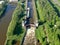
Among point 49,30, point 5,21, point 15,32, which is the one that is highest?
point 49,30

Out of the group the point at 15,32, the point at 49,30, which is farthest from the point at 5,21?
the point at 49,30

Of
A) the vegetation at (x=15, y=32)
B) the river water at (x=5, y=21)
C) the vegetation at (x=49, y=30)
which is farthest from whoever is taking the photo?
the river water at (x=5, y=21)

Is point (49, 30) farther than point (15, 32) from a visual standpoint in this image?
No

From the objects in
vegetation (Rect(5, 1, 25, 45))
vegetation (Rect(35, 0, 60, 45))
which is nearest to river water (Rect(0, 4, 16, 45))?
vegetation (Rect(5, 1, 25, 45))

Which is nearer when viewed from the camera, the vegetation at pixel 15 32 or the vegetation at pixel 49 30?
the vegetation at pixel 49 30

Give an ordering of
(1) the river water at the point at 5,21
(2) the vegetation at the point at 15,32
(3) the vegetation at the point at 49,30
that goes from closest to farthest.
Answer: (3) the vegetation at the point at 49,30, (2) the vegetation at the point at 15,32, (1) the river water at the point at 5,21

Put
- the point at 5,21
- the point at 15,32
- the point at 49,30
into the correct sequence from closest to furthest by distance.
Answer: the point at 49,30 < the point at 15,32 < the point at 5,21

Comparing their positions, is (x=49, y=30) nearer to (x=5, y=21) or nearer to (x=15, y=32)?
(x=15, y=32)

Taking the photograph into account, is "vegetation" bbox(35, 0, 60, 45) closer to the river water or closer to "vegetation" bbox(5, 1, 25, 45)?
"vegetation" bbox(5, 1, 25, 45)

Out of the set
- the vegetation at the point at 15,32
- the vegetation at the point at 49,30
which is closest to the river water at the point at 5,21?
the vegetation at the point at 15,32

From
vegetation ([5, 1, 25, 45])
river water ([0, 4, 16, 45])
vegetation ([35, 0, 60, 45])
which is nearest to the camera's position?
vegetation ([35, 0, 60, 45])

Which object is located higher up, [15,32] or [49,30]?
[49,30]

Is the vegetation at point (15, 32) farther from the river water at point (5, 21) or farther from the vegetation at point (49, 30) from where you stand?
the vegetation at point (49, 30)
